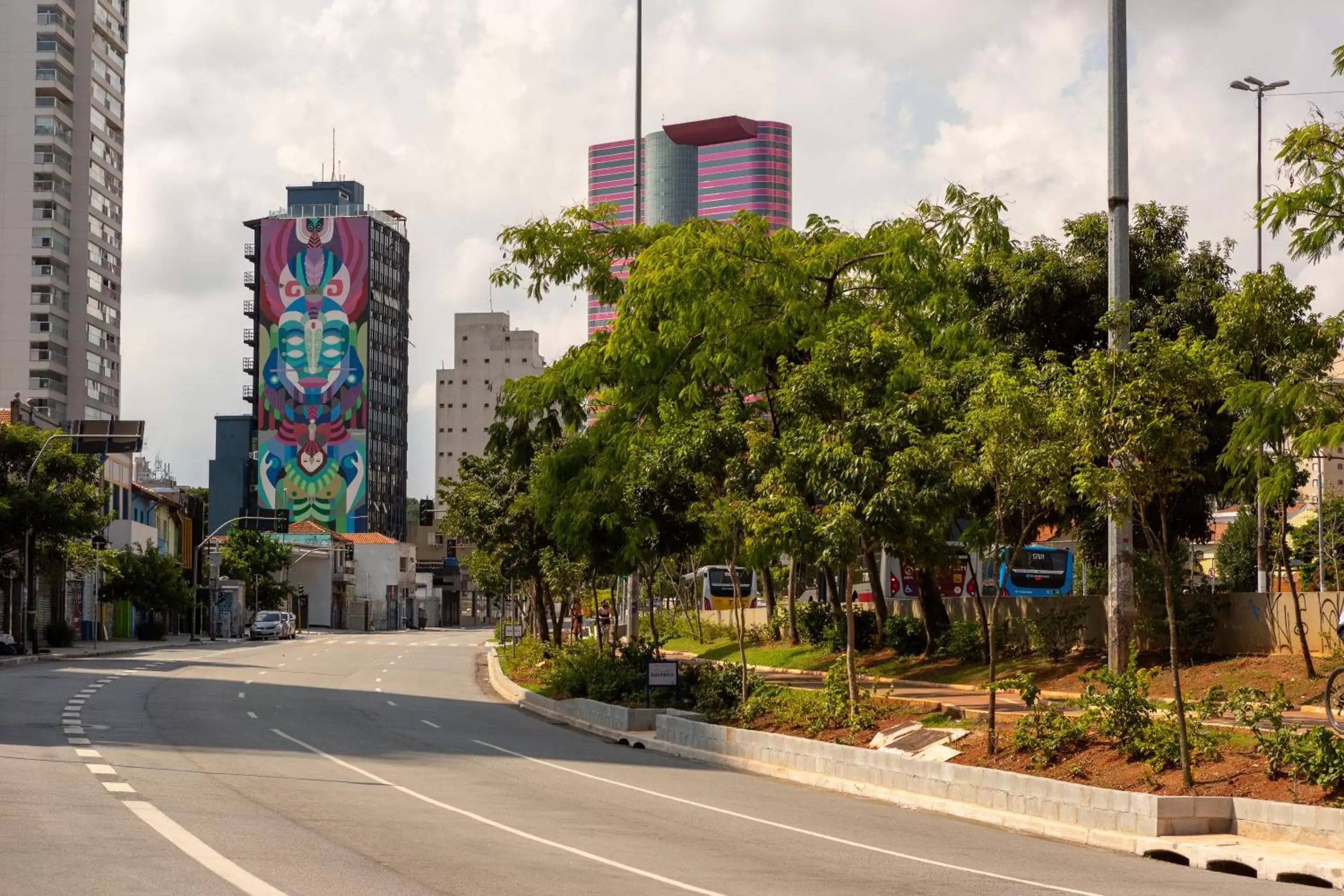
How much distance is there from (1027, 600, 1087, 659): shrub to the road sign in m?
7.73

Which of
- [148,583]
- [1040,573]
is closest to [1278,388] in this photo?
[1040,573]

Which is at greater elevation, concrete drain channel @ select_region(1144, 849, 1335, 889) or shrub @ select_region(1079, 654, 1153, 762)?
shrub @ select_region(1079, 654, 1153, 762)

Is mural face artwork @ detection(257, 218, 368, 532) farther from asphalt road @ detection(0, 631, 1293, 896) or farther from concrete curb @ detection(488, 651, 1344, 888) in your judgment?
concrete curb @ detection(488, 651, 1344, 888)

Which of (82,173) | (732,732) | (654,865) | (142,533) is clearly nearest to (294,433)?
(82,173)

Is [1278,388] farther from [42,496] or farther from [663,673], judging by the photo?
[42,496]

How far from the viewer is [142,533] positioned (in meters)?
98.6

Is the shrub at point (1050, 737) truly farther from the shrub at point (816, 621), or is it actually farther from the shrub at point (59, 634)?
the shrub at point (59, 634)

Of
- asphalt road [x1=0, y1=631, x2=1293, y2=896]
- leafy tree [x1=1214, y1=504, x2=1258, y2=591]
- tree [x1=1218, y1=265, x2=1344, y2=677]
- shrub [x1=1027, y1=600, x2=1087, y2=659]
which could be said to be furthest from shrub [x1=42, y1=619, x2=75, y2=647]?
tree [x1=1218, y1=265, x2=1344, y2=677]

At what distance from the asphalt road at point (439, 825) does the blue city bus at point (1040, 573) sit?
22992 millimetres

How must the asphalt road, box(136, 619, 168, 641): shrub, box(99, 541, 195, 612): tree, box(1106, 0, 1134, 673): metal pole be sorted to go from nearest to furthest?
the asphalt road, box(1106, 0, 1134, 673): metal pole, box(99, 541, 195, 612): tree, box(136, 619, 168, 641): shrub

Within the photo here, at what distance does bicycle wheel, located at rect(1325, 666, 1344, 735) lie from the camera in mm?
17688

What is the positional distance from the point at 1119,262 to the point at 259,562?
11099 cm

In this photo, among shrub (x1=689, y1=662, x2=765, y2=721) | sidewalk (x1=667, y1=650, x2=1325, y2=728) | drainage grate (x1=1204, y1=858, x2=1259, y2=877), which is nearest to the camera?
drainage grate (x1=1204, y1=858, x2=1259, y2=877)

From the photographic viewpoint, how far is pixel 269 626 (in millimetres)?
100375
